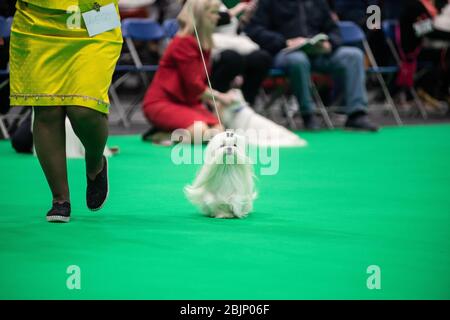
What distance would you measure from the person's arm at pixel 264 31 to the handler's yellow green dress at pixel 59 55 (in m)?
4.83

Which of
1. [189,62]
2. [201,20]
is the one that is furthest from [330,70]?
[201,20]

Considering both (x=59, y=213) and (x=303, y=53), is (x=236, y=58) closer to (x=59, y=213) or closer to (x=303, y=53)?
(x=303, y=53)

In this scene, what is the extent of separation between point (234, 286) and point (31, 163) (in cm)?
352

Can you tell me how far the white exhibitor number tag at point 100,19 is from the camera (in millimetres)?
3602

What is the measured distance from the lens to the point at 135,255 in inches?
122

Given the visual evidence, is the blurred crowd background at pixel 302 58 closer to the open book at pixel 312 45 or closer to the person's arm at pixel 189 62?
the open book at pixel 312 45

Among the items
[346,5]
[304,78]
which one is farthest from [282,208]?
[346,5]

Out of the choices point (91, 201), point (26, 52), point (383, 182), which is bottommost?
point (383, 182)

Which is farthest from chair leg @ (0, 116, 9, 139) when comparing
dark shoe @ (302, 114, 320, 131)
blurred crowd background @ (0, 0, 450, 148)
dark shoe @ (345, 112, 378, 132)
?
dark shoe @ (345, 112, 378, 132)

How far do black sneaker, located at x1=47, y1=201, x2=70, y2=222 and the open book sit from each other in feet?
16.1

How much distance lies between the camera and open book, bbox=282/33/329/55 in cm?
832

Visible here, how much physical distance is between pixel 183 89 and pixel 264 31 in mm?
1320

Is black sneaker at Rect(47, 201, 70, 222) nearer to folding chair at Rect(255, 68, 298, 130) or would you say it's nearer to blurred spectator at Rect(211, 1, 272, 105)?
blurred spectator at Rect(211, 1, 272, 105)

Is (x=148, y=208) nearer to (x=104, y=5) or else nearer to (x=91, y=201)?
(x=91, y=201)
